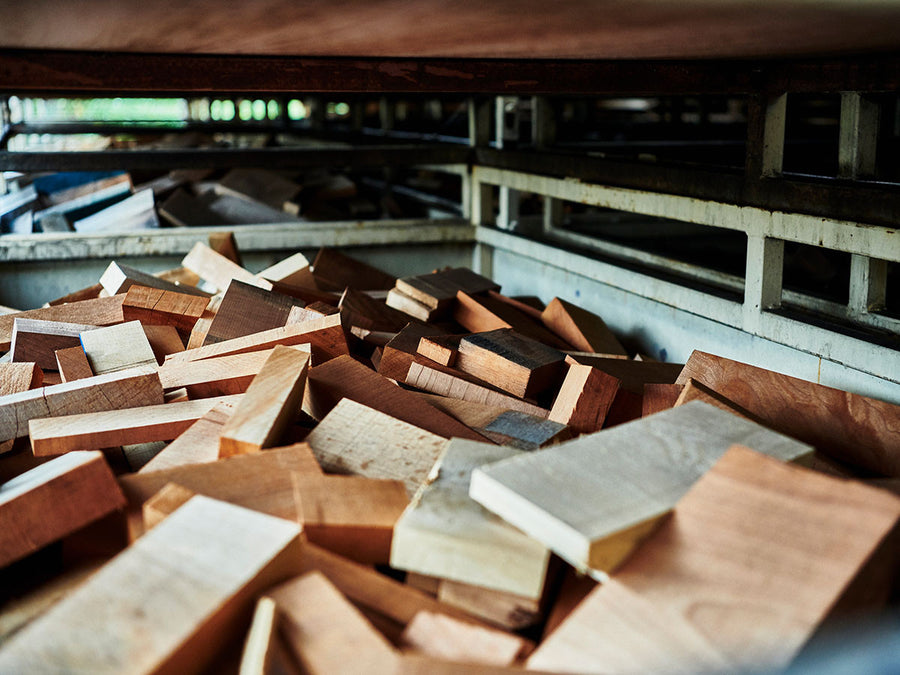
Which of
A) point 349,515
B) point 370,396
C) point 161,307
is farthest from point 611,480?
point 161,307

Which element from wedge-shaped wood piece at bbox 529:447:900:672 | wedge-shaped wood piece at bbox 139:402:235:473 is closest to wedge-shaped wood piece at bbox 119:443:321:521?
wedge-shaped wood piece at bbox 139:402:235:473

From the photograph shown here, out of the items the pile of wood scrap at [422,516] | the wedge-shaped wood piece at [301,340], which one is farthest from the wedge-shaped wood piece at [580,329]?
the wedge-shaped wood piece at [301,340]

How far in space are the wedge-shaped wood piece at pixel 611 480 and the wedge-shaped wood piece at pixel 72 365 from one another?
5.71ft

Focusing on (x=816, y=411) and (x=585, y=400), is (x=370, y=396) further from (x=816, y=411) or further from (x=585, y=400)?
(x=816, y=411)

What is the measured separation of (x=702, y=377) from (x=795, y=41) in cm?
101

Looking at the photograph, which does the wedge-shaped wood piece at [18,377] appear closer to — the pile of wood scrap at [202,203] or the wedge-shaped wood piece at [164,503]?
the wedge-shaped wood piece at [164,503]

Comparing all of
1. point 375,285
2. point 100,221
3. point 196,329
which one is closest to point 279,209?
point 100,221

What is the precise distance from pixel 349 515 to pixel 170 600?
43 centimetres

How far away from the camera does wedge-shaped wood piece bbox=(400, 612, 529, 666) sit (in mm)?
1425

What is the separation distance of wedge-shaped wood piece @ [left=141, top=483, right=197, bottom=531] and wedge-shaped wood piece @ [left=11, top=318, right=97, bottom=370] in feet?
4.81

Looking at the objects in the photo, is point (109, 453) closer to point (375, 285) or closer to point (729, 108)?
point (375, 285)

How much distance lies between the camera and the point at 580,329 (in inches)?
140

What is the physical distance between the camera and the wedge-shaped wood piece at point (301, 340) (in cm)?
278

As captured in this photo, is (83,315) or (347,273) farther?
(347,273)
